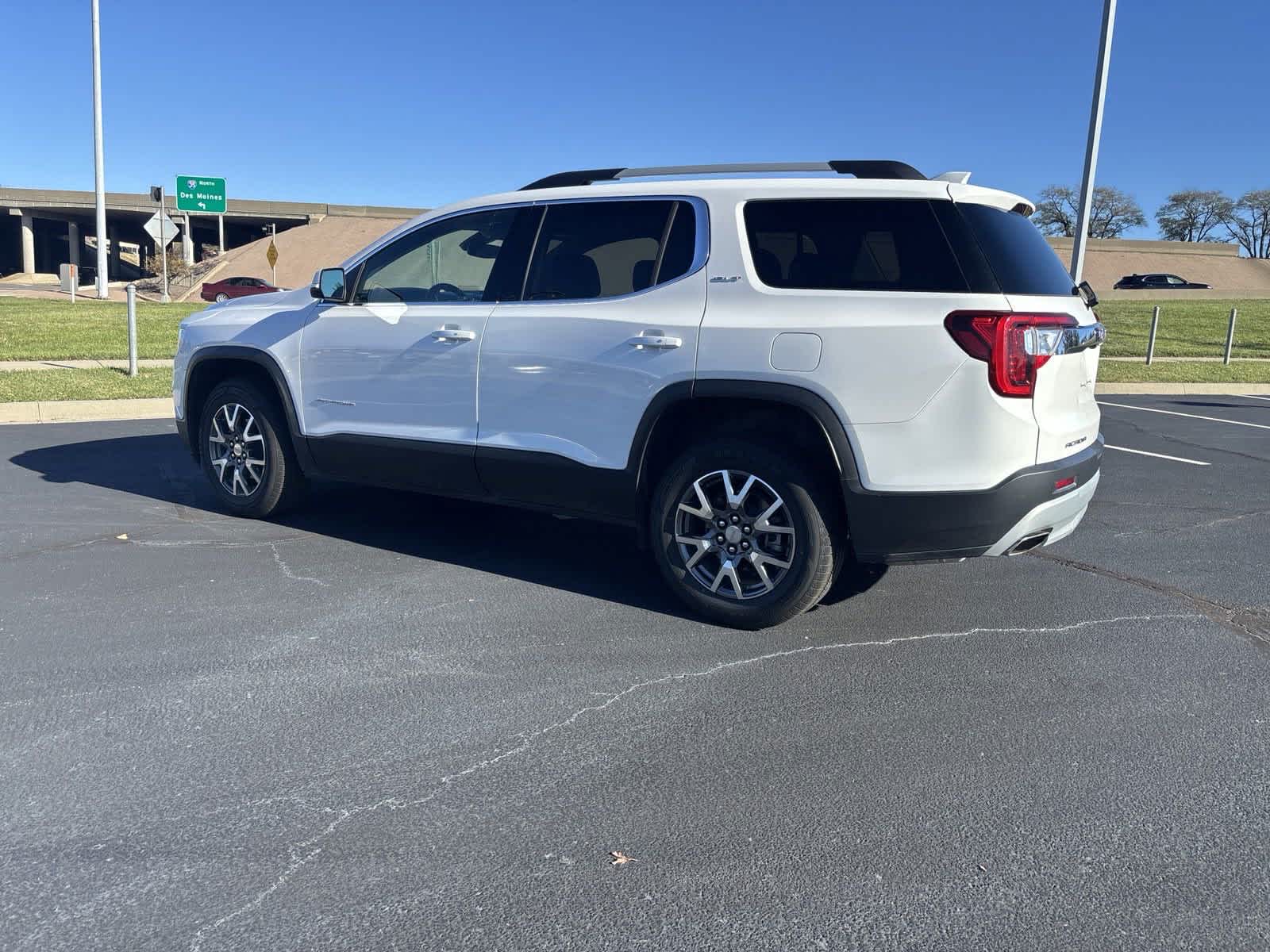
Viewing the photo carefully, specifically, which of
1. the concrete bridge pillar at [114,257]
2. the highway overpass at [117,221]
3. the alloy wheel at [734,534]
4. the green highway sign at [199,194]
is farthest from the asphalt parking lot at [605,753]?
the concrete bridge pillar at [114,257]

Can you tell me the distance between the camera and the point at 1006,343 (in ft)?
13.1

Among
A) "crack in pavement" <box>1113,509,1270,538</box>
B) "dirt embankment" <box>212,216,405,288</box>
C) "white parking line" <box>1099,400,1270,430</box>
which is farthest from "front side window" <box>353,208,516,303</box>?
"dirt embankment" <box>212,216,405,288</box>

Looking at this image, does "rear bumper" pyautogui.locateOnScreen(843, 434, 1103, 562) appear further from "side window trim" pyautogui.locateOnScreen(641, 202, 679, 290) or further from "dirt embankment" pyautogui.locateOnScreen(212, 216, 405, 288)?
"dirt embankment" pyautogui.locateOnScreen(212, 216, 405, 288)

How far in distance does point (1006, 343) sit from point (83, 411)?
9.95 m

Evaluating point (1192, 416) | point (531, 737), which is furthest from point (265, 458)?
point (1192, 416)

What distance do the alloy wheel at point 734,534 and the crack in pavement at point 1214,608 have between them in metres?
2.11

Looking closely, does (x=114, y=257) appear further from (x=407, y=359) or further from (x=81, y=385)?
(x=407, y=359)

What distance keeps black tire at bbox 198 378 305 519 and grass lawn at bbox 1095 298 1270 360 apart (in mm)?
15979

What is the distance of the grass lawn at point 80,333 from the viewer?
16156 mm

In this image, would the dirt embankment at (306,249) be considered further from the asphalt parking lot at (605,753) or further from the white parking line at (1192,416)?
the asphalt parking lot at (605,753)

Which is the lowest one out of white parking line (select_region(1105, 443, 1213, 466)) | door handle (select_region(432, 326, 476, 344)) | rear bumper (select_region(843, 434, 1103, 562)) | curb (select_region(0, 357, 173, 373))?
curb (select_region(0, 357, 173, 373))

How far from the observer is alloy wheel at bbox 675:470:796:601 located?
176 inches

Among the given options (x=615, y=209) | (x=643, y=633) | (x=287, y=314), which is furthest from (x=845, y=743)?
(x=287, y=314)

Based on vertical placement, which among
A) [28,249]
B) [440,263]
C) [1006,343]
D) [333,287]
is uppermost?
[28,249]
